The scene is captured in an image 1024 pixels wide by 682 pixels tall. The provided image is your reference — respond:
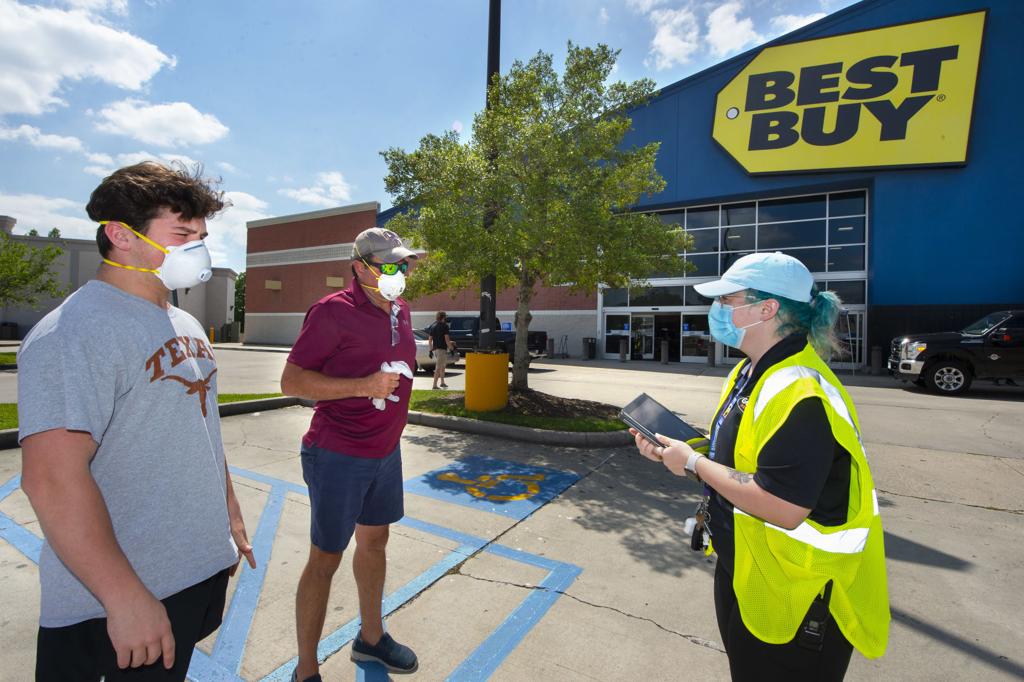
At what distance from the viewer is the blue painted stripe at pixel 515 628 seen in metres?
2.44

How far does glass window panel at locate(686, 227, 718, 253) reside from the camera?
20.8 m

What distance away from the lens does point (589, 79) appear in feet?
26.9

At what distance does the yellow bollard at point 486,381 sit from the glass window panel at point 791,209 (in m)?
16.6

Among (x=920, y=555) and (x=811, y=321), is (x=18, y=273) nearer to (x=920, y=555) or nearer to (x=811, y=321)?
(x=811, y=321)

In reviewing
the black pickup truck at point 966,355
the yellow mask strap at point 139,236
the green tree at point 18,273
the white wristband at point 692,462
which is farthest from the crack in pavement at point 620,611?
the green tree at point 18,273

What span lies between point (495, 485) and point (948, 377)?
503 inches

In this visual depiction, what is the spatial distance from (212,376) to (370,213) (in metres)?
32.7

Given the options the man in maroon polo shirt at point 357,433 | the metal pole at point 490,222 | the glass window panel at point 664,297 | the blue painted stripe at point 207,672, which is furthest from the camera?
the glass window panel at point 664,297

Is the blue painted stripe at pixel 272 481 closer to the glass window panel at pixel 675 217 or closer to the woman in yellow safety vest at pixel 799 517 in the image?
the woman in yellow safety vest at pixel 799 517

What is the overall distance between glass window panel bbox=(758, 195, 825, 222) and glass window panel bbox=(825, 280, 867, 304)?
278 cm

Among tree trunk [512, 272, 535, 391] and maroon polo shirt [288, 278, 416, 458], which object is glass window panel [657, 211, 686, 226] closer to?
tree trunk [512, 272, 535, 391]

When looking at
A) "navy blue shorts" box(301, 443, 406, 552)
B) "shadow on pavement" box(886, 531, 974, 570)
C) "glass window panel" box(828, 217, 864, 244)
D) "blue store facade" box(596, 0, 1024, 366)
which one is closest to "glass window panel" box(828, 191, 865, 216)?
"blue store facade" box(596, 0, 1024, 366)

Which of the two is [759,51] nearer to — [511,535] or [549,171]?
[549,171]

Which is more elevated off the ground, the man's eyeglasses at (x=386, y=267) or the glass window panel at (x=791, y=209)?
the glass window panel at (x=791, y=209)
